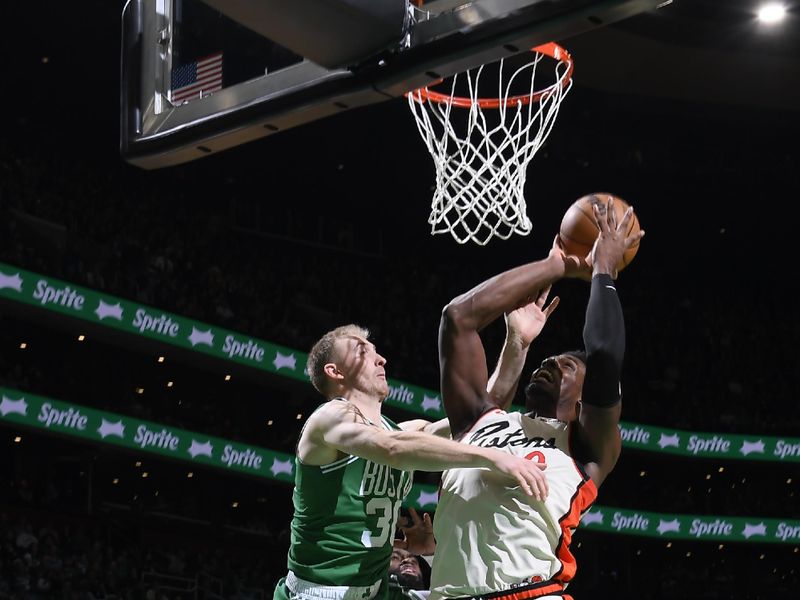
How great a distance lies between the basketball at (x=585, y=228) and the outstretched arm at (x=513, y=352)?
1.05 feet

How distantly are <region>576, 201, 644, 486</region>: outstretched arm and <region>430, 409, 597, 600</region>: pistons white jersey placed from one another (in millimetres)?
77

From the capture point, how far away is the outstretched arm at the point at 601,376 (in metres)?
3.87

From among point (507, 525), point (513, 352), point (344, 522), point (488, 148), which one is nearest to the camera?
point (507, 525)

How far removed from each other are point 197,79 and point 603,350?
75.2 inches

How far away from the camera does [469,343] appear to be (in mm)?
4102

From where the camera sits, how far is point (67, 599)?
12531 mm

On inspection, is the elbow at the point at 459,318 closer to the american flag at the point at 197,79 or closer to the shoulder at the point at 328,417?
the shoulder at the point at 328,417

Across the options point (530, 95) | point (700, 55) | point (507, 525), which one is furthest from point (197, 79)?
point (700, 55)

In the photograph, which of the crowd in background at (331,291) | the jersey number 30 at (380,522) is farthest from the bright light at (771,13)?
the jersey number 30 at (380,522)

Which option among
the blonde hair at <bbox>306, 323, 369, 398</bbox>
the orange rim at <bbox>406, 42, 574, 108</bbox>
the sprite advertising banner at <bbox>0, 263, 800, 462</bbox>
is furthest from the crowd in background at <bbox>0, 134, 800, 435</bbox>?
the blonde hair at <bbox>306, 323, 369, 398</bbox>

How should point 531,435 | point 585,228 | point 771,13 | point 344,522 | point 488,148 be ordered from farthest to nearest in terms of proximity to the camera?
point 771,13 < point 488,148 < point 585,228 < point 344,522 < point 531,435

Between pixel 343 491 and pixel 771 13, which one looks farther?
pixel 771 13

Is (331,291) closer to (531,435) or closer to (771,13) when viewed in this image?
(771,13)

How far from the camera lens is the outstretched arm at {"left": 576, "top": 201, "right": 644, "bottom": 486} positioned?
12.7 feet
